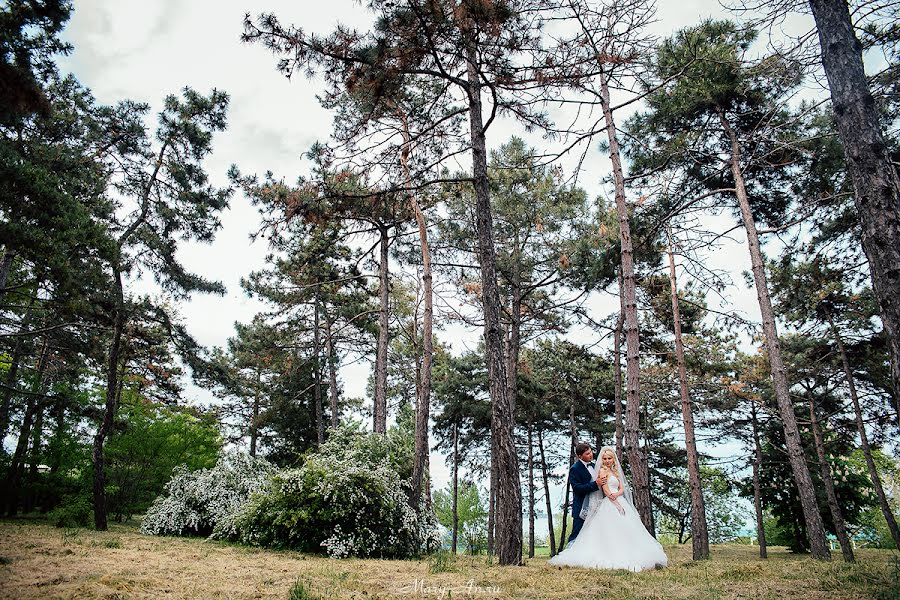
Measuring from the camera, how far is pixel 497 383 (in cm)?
687

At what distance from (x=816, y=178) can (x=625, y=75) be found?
574 centimetres

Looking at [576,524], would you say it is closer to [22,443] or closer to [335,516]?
[335,516]

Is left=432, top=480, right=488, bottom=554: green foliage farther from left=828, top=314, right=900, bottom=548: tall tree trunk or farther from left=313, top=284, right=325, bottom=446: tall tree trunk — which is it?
left=828, top=314, right=900, bottom=548: tall tree trunk

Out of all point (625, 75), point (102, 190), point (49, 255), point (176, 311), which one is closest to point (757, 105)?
point (625, 75)

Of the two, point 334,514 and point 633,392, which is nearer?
point 334,514

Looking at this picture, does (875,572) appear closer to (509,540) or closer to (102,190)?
(509,540)

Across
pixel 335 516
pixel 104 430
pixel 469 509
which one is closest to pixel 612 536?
pixel 335 516

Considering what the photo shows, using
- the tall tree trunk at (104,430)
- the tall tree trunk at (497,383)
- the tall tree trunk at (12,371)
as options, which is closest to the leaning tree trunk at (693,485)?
the tall tree trunk at (497,383)

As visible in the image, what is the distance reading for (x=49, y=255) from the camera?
9523 mm

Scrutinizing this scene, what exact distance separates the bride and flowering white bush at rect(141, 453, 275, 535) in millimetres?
8745

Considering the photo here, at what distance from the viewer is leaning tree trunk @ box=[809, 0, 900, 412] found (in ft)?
14.9

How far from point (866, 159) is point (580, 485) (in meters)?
5.37

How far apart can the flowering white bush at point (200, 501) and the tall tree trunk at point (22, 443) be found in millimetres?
6266

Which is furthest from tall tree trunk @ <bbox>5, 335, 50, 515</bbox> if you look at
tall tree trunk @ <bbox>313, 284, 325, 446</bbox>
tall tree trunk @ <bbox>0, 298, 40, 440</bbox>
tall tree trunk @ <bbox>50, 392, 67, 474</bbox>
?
tall tree trunk @ <bbox>313, 284, 325, 446</bbox>
